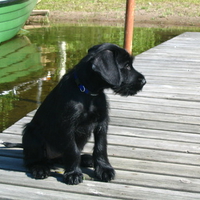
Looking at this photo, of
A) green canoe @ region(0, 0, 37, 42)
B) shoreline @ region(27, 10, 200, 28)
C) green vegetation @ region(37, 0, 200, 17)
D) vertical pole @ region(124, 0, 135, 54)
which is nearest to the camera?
vertical pole @ region(124, 0, 135, 54)

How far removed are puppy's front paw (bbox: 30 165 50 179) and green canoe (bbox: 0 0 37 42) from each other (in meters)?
10.5

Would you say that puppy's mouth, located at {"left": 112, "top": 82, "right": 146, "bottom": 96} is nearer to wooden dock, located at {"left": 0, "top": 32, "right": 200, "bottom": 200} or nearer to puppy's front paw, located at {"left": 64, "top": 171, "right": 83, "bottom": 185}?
wooden dock, located at {"left": 0, "top": 32, "right": 200, "bottom": 200}

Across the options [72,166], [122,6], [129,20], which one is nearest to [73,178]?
[72,166]

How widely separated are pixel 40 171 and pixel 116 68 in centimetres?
96

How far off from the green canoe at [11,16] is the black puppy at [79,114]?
34.3 ft

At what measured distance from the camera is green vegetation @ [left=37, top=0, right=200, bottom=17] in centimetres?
1981

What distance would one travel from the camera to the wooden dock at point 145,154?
2941mm

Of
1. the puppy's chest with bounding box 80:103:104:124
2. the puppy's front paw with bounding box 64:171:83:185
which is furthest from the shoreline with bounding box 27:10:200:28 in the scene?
the puppy's front paw with bounding box 64:171:83:185

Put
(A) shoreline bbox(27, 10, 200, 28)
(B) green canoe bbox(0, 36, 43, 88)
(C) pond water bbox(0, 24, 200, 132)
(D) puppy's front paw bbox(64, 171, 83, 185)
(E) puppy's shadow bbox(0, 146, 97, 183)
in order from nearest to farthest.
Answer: (D) puppy's front paw bbox(64, 171, 83, 185)
(E) puppy's shadow bbox(0, 146, 97, 183)
(C) pond water bbox(0, 24, 200, 132)
(B) green canoe bbox(0, 36, 43, 88)
(A) shoreline bbox(27, 10, 200, 28)

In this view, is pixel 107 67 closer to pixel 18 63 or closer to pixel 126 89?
pixel 126 89

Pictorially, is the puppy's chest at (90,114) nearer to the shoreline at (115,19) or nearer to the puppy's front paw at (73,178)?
the puppy's front paw at (73,178)

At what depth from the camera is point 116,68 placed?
3.01 m

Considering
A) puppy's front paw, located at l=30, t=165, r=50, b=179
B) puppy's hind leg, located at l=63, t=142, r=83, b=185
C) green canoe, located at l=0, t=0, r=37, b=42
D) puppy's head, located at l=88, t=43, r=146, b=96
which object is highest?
puppy's head, located at l=88, t=43, r=146, b=96

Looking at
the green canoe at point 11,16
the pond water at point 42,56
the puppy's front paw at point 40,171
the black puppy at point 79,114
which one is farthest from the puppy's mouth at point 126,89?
the green canoe at point 11,16
